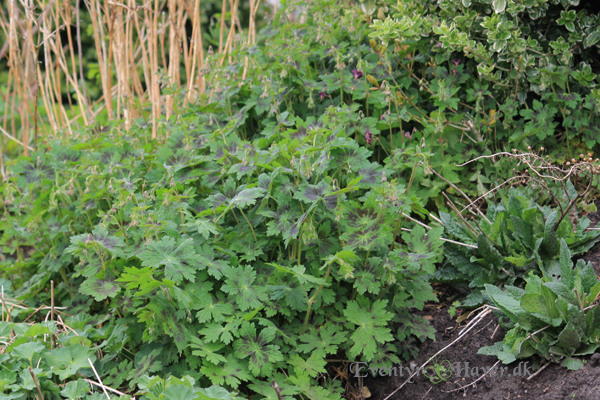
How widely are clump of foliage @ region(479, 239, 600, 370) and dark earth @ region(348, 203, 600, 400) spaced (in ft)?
0.16

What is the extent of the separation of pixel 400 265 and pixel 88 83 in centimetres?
595

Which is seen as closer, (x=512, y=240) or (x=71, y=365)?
(x=71, y=365)

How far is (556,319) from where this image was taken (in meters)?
1.76

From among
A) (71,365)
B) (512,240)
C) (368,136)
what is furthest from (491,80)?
(71,365)

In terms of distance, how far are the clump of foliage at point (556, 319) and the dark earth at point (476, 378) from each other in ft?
0.16

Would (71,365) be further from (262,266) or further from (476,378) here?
(476,378)

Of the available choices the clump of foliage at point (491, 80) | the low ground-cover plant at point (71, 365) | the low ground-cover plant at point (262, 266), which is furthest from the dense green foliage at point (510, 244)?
the low ground-cover plant at point (71, 365)

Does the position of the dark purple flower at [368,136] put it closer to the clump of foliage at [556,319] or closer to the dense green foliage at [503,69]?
the dense green foliage at [503,69]

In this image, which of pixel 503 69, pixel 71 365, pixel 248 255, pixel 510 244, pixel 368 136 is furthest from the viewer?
pixel 503 69

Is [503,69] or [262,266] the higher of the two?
[503,69]

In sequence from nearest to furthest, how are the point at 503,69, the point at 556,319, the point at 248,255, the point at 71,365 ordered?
the point at 556,319
the point at 71,365
the point at 248,255
the point at 503,69

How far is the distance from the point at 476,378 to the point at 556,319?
0.38 m

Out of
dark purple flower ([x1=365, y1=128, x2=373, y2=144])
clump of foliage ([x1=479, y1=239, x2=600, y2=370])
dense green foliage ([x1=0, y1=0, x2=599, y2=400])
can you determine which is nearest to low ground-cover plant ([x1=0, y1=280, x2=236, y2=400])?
dense green foliage ([x1=0, y1=0, x2=599, y2=400])

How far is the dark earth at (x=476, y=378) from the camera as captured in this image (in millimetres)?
1689
